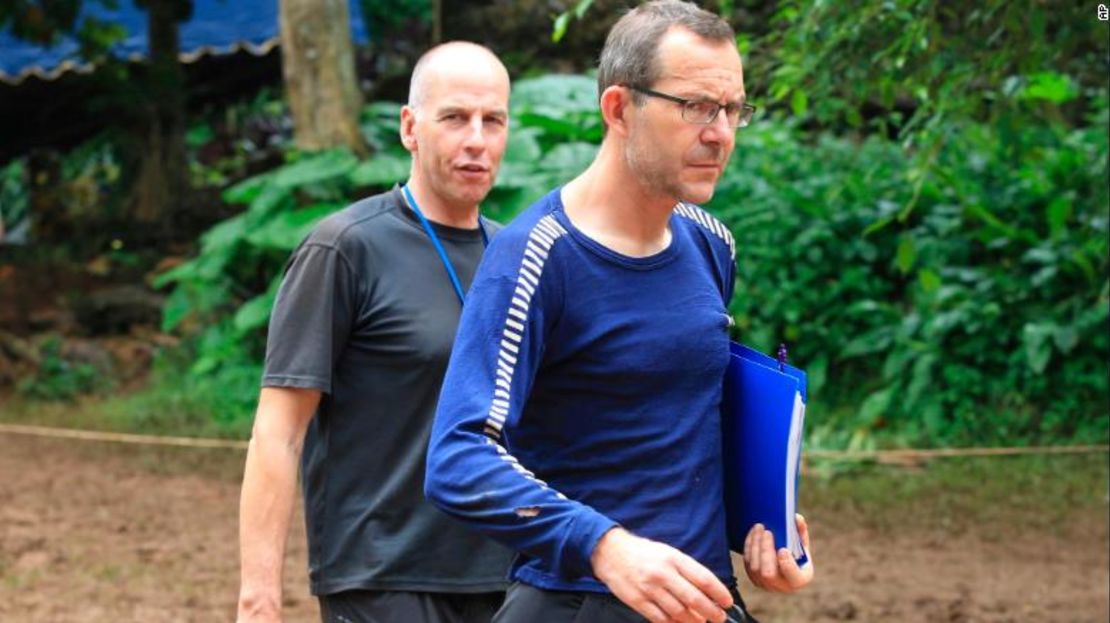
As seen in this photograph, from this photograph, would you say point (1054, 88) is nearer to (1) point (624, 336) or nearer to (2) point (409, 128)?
(2) point (409, 128)

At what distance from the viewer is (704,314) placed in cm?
264

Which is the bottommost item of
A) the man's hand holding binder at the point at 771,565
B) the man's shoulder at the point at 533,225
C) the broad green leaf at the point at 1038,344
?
the broad green leaf at the point at 1038,344

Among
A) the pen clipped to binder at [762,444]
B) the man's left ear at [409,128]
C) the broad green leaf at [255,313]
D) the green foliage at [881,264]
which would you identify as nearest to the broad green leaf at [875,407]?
the green foliage at [881,264]

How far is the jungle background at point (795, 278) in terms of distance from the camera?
22.5ft

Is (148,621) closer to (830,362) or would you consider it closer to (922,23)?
(922,23)

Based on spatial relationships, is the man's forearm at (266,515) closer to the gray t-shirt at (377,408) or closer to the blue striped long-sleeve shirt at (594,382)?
the gray t-shirt at (377,408)

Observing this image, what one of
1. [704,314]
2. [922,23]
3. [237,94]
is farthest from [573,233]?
[237,94]

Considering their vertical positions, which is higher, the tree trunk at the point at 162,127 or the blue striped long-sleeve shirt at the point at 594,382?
the blue striped long-sleeve shirt at the point at 594,382

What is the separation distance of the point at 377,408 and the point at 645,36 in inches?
49.8

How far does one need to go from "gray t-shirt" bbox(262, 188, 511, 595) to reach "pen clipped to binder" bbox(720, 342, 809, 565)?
94cm

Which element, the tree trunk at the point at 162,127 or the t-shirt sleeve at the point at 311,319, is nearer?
the t-shirt sleeve at the point at 311,319

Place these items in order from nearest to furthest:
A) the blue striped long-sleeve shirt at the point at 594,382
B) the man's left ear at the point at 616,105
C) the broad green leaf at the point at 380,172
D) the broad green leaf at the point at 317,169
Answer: the blue striped long-sleeve shirt at the point at 594,382 < the man's left ear at the point at 616,105 < the broad green leaf at the point at 380,172 < the broad green leaf at the point at 317,169

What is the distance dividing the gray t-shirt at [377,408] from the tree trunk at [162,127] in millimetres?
12513

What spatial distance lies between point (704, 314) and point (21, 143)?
16.4m
